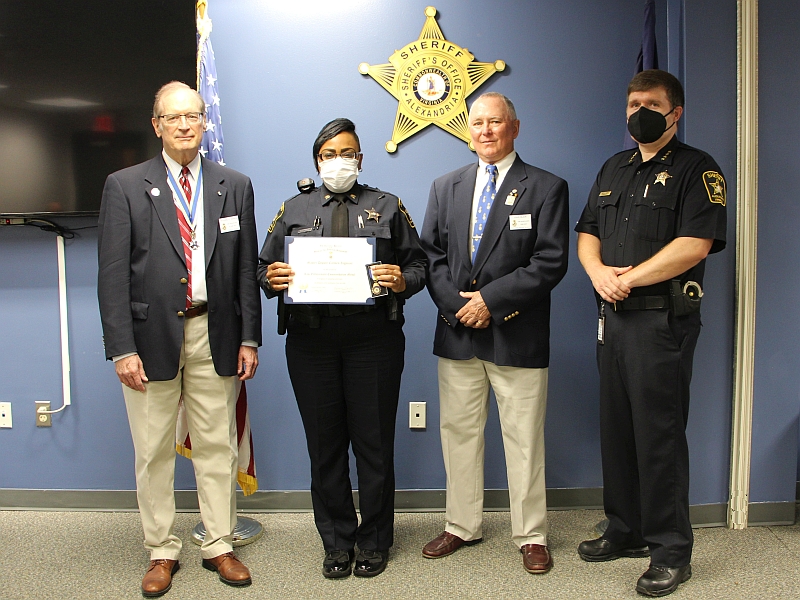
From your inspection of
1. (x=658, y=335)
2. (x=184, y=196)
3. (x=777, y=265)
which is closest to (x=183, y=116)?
(x=184, y=196)

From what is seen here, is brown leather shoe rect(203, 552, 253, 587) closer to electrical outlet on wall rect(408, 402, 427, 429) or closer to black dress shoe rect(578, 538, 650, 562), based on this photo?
electrical outlet on wall rect(408, 402, 427, 429)

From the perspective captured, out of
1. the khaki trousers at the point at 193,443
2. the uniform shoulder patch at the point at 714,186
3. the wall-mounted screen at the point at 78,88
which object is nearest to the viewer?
the uniform shoulder patch at the point at 714,186

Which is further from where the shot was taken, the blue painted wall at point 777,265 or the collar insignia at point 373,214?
the blue painted wall at point 777,265

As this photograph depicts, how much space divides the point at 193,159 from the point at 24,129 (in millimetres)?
1083

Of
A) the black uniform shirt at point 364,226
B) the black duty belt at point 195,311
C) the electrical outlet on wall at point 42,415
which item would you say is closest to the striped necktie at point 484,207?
the black uniform shirt at point 364,226

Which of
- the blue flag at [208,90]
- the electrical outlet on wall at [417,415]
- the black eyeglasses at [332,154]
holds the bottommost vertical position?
the electrical outlet on wall at [417,415]

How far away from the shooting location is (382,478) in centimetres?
240

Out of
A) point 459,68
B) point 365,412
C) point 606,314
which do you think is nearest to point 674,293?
point 606,314

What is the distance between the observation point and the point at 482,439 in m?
2.59

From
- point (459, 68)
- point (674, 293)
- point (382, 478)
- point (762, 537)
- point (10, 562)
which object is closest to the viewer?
point (674, 293)

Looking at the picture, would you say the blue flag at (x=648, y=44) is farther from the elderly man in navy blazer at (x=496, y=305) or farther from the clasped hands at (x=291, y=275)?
the clasped hands at (x=291, y=275)

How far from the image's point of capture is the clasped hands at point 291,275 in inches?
88.2

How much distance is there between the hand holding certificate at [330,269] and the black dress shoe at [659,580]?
1401 mm

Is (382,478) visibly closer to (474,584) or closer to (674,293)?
(474,584)
